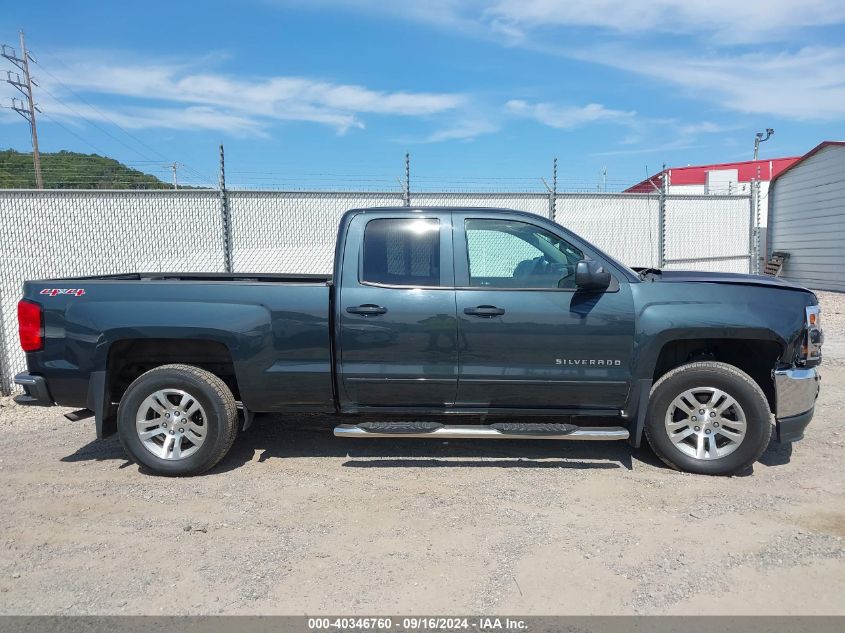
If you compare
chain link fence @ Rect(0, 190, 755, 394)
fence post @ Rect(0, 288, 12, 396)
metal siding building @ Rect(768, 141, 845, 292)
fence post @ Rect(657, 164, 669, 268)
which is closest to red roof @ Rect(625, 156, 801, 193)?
metal siding building @ Rect(768, 141, 845, 292)

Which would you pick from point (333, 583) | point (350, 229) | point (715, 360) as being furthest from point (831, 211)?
point (333, 583)

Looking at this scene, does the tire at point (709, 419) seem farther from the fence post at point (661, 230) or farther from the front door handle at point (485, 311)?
the fence post at point (661, 230)

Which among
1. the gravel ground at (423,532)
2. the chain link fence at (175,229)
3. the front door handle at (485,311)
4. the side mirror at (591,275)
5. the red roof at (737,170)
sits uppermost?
the red roof at (737,170)

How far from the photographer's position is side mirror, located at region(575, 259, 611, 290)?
13.7ft

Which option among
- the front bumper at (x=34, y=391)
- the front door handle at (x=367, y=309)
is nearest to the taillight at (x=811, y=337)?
the front door handle at (x=367, y=309)

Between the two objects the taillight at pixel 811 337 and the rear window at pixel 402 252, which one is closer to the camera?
the taillight at pixel 811 337

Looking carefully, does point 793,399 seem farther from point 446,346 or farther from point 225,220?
point 225,220

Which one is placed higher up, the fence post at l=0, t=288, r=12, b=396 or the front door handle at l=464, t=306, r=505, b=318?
the front door handle at l=464, t=306, r=505, b=318

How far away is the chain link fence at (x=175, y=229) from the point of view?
7.36 metres

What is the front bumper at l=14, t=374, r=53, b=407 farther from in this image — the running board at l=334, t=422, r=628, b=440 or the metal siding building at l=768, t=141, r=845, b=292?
the metal siding building at l=768, t=141, r=845, b=292

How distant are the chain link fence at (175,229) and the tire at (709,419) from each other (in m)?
5.18

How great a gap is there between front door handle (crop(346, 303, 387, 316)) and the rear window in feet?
0.69

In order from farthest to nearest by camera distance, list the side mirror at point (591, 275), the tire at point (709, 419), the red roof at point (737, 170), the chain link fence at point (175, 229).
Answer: the red roof at point (737, 170)
the chain link fence at point (175, 229)
the tire at point (709, 419)
the side mirror at point (591, 275)

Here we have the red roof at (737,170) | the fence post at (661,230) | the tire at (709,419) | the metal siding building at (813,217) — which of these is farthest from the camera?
the red roof at (737,170)
